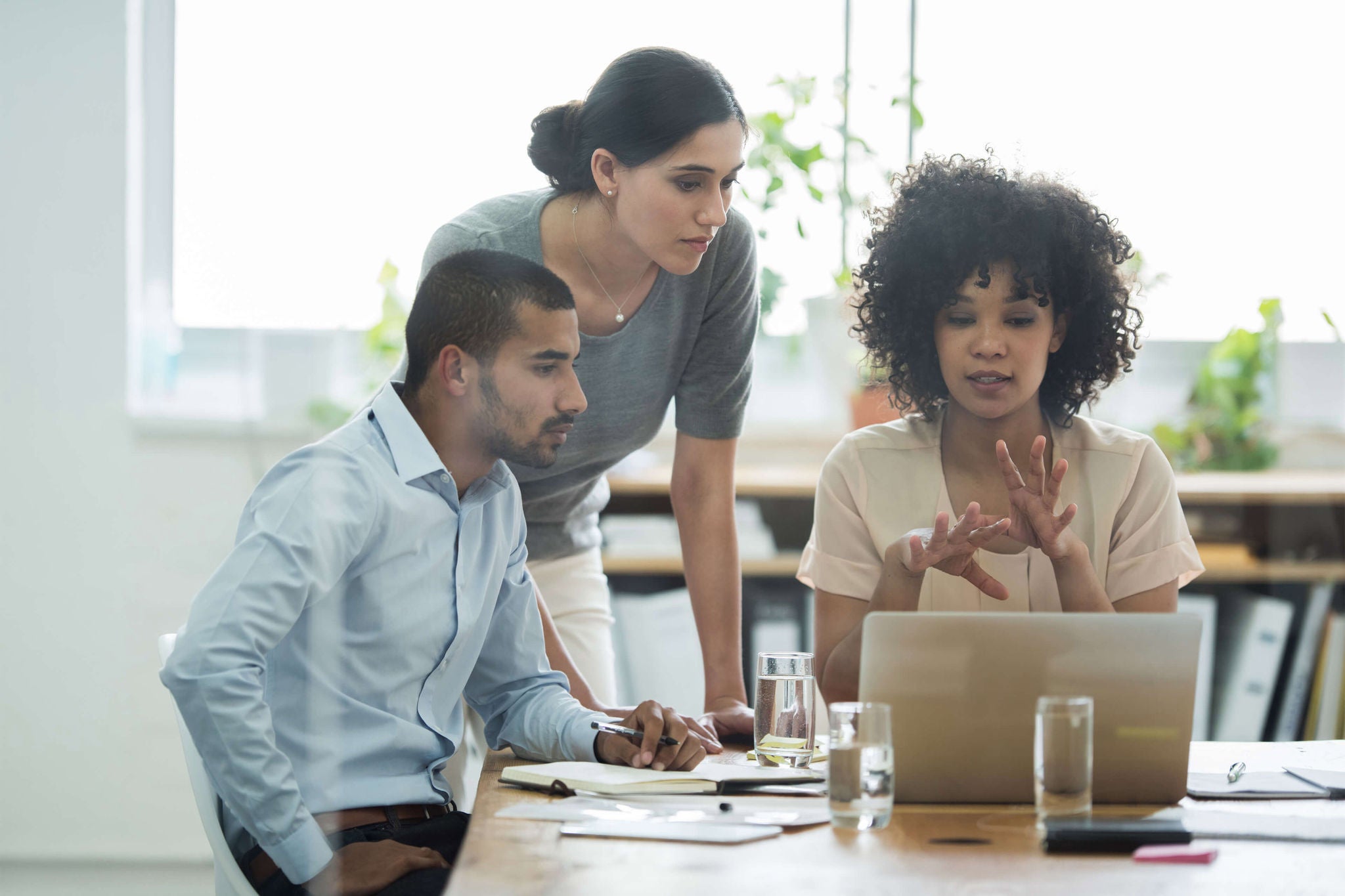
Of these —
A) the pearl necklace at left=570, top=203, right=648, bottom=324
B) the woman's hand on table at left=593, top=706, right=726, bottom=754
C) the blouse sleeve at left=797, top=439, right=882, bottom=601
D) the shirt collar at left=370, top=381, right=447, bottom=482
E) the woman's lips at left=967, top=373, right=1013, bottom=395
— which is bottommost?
the woman's hand on table at left=593, top=706, right=726, bottom=754

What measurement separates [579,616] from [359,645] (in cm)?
70

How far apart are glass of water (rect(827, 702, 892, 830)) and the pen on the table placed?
0.83ft

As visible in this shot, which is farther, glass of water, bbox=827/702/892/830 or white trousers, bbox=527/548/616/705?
white trousers, bbox=527/548/616/705

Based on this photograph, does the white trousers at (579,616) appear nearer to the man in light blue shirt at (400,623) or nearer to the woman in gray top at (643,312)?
the woman in gray top at (643,312)

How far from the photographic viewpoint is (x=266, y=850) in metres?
1.19

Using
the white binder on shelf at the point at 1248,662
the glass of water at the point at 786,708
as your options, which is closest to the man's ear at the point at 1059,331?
the glass of water at the point at 786,708

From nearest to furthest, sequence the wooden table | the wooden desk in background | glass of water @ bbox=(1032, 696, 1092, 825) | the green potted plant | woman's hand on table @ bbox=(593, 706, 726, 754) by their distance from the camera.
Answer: the wooden table < glass of water @ bbox=(1032, 696, 1092, 825) < woman's hand on table @ bbox=(593, 706, 726, 754) < the wooden desk in background < the green potted plant

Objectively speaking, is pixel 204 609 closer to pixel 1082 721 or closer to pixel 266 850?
pixel 266 850

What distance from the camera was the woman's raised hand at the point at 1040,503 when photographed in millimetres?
1368

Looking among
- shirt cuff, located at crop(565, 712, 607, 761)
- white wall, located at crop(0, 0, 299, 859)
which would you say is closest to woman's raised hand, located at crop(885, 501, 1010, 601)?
shirt cuff, located at crop(565, 712, 607, 761)

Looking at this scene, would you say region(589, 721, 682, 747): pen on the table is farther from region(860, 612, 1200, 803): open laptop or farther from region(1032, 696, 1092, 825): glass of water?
region(1032, 696, 1092, 825): glass of water

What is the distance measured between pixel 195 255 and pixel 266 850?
32.2 inches

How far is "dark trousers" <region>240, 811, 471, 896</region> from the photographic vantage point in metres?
1.13

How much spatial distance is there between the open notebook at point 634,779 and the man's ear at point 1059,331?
674 mm
